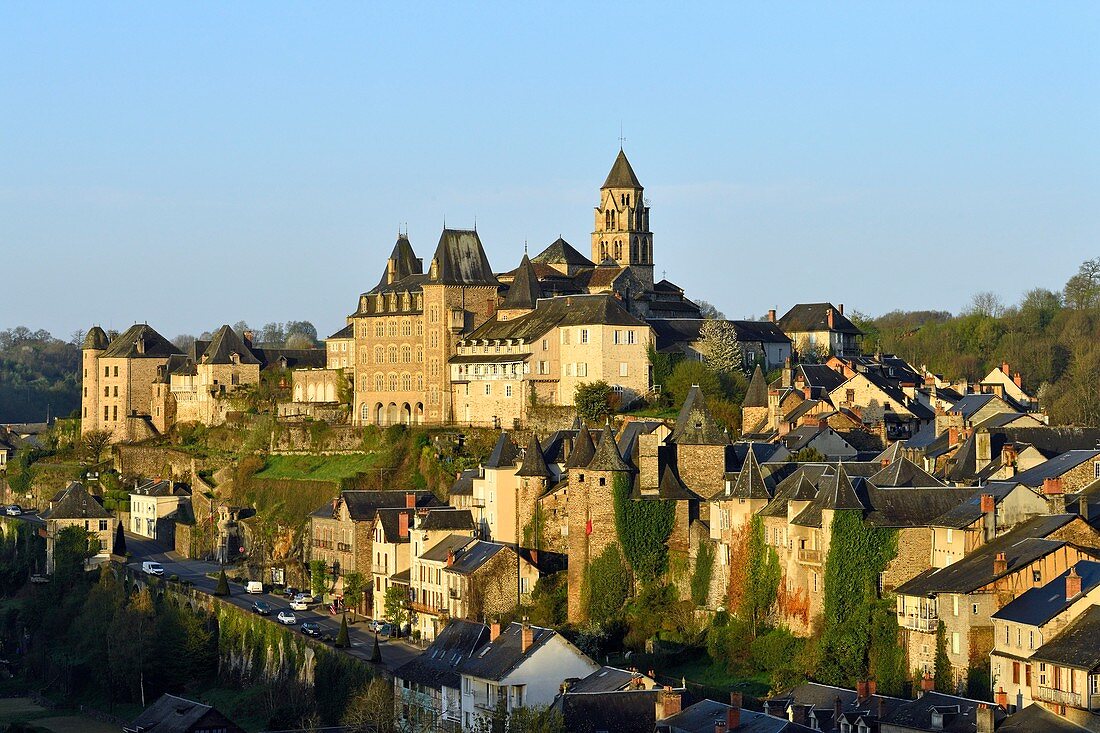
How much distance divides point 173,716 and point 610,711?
17.3m

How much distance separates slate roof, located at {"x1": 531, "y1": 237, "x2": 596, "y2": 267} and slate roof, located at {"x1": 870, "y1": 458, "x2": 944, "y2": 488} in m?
41.7

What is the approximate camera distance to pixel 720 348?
283 ft

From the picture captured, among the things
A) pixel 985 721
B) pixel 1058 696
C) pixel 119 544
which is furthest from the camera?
pixel 119 544

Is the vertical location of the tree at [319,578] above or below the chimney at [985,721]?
above

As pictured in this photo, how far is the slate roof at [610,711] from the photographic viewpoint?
48.3 meters

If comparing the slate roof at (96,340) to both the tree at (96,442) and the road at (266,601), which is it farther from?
the road at (266,601)

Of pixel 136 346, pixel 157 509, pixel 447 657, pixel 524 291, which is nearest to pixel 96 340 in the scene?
pixel 136 346

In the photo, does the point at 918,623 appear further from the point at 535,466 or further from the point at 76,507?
the point at 76,507

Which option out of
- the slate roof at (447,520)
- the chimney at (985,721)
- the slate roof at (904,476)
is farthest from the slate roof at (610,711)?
the slate roof at (447,520)

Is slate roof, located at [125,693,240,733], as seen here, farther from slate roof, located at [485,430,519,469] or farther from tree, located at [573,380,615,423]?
tree, located at [573,380,615,423]

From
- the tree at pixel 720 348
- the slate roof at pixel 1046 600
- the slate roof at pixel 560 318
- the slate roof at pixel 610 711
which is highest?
the slate roof at pixel 560 318

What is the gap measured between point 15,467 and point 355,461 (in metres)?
30.1

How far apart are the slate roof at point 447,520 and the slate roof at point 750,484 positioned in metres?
14.2

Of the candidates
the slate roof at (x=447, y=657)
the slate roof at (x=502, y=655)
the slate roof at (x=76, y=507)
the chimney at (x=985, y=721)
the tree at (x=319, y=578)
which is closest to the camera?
the chimney at (x=985, y=721)
